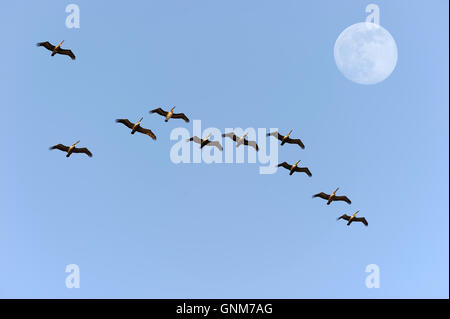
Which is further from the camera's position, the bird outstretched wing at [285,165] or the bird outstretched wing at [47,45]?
the bird outstretched wing at [285,165]

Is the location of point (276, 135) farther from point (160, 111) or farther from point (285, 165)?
point (160, 111)

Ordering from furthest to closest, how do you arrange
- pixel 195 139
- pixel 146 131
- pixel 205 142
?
1. pixel 195 139
2. pixel 146 131
3. pixel 205 142

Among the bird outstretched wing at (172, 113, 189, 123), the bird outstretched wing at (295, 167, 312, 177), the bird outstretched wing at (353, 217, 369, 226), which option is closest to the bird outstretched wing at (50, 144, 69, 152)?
the bird outstretched wing at (172, 113, 189, 123)

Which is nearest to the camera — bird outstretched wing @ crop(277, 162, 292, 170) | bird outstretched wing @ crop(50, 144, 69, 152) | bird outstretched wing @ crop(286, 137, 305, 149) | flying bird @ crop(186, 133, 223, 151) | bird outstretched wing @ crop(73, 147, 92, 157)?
bird outstretched wing @ crop(50, 144, 69, 152)

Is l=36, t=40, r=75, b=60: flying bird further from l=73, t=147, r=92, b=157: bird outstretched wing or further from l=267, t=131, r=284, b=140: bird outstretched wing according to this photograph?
l=267, t=131, r=284, b=140: bird outstretched wing

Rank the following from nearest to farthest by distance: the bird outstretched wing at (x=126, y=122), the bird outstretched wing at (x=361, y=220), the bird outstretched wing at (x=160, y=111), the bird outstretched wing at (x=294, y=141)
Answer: the bird outstretched wing at (x=160, y=111)
the bird outstretched wing at (x=126, y=122)
the bird outstretched wing at (x=294, y=141)
the bird outstretched wing at (x=361, y=220)

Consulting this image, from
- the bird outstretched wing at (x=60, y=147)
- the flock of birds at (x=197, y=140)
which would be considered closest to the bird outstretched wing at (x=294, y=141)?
the flock of birds at (x=197, y=140)

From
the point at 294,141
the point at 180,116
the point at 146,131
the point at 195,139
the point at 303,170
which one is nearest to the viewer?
the point at 180,116

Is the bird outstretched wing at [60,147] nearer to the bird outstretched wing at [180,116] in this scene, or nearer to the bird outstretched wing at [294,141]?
the bird outstretched wing at [180,116]

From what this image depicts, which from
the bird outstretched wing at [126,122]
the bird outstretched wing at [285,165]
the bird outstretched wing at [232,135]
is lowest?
the bird outstretched wing at [285,165]

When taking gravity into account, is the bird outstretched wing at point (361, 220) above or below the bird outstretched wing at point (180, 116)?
below

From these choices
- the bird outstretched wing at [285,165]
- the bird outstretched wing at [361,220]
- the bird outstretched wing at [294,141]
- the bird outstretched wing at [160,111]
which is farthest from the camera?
the bird outstretched wing at [361,220]

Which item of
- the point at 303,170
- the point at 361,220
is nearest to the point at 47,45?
the point at 303,170
